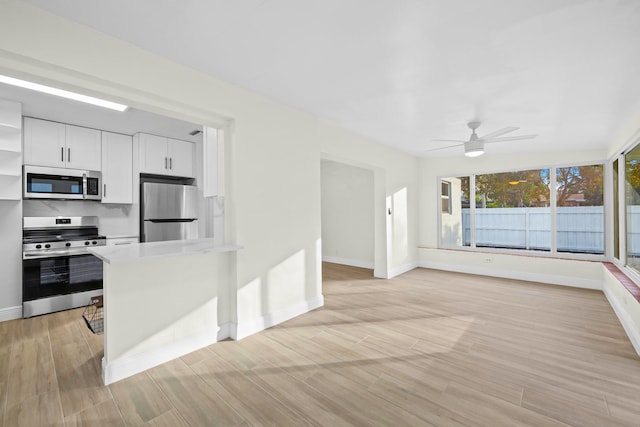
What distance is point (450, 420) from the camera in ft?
5.76

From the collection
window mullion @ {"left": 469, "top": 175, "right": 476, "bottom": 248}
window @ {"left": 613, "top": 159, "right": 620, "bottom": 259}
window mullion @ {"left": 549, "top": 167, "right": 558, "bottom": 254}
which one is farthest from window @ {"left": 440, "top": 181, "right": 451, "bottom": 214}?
window @ {"left": 613, "top": 159, "right": 620, "bottom": 259}

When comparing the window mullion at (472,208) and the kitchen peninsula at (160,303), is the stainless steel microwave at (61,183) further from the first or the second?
the window mullion at (472,208)

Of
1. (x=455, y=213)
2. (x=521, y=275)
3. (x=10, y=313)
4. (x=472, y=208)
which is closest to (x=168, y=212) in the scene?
(x=10, y=313)

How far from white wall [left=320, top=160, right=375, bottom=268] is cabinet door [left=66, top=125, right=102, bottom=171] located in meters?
4.66

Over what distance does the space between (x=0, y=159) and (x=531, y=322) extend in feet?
21.4

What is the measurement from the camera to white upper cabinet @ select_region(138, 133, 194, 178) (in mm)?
4527

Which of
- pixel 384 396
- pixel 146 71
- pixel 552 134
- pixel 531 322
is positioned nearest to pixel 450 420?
pixel 384 396

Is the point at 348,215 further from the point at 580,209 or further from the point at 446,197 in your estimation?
the point at 580,209

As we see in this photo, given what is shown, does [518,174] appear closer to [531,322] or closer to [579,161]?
[579,161]

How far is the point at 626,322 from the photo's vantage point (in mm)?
3045

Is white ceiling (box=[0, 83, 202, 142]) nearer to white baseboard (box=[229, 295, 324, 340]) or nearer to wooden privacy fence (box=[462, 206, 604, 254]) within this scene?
white baseboard (box=[229, 295, 324, 340])

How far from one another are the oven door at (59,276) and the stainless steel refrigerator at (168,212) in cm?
79

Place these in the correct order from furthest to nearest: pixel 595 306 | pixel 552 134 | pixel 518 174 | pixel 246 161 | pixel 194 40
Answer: pixel 518 174 < pixel 552 134 < pixel 595 306 < pixel 246 161 < pixel 194 40

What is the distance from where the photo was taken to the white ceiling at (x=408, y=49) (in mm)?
1708
